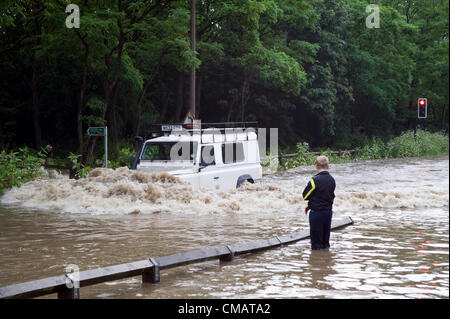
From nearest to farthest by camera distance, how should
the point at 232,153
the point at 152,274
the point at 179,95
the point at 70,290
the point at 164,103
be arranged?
the point at 70,290 < the point at 152,274 < the point at 232,153 < the point at 179,95 < the point at 164,103

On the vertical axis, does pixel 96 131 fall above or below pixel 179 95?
below

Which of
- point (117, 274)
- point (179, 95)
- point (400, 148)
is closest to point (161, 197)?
point (117, 274)

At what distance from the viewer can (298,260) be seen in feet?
33.4

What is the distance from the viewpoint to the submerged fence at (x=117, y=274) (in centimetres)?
709

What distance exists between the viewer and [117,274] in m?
7.94

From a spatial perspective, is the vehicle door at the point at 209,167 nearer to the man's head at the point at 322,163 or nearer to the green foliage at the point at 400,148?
the man's head at the point at 322,163

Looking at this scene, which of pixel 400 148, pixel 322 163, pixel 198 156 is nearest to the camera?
pixel 322 163

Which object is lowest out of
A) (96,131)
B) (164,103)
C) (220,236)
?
(220,236)

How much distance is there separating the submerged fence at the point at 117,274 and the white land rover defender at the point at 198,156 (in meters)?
5.82

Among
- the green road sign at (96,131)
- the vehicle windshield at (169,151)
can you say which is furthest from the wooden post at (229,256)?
the green road sign at (96,131)

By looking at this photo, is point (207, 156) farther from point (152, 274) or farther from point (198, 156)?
point (152, 274)

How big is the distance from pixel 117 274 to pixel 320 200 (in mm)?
4134
